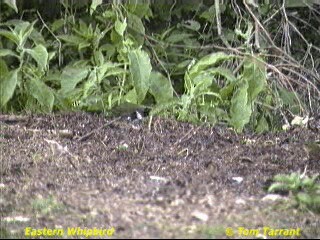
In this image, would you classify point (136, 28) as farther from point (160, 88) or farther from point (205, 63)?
point (205, 63)

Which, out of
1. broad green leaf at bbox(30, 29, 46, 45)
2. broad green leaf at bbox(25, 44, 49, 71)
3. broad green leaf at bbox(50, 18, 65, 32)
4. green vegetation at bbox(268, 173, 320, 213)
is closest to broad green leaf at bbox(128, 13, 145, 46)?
broad green leaf at bbox(50, 18, 65, 32)

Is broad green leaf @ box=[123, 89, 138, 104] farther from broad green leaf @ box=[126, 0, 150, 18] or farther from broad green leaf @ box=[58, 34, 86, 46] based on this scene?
broad green leaf @ box=[126, 0, 150, 18]

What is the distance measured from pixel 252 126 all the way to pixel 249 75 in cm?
35

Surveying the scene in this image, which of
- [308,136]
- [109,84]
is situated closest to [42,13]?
[109,84]

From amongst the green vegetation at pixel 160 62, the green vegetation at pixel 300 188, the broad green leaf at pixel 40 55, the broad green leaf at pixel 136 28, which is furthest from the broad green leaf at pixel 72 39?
the green vegetation at pixel 300 188

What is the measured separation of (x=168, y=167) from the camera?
427cm

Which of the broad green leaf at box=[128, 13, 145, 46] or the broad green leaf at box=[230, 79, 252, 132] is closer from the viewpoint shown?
the broad green leaf at box=[230, 79, 252, 132]

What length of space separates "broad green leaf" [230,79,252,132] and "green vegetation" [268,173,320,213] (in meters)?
1.30

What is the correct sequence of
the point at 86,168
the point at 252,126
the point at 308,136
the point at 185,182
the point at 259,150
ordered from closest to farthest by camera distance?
the point at 185,182, the point at 86,168, the point at 259,150, the point at 308,136, the point at 252,126

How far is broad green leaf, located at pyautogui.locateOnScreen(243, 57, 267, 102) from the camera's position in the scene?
536 cm

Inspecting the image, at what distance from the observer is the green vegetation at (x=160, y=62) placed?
18.0 feet

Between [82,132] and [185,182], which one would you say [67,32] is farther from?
[185,182]

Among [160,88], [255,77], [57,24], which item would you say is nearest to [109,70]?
[160,88]

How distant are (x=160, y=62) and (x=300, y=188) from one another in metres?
2.63
